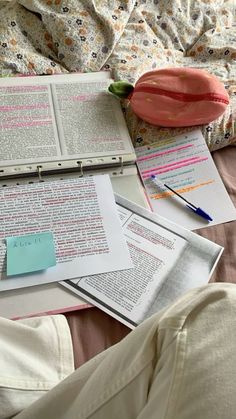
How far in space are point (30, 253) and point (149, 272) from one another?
19 centimetres

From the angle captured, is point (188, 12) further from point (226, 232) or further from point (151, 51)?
point (226, 232)

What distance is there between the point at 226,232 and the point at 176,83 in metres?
0.31

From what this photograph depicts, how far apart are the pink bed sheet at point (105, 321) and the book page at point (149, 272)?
1 cm

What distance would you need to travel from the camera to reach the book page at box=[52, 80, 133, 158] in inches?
34.6

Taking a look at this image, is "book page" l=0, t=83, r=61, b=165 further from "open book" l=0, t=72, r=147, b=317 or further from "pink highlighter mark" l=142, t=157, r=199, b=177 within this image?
"pink highlighter mark" l=142, t=157, r=199, b=177

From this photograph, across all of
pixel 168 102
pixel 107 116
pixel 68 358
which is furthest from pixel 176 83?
pixel 68 358

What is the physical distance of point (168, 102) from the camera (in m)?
0.90

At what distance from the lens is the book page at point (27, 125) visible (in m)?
0.85

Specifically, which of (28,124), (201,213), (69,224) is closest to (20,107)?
(28,124)

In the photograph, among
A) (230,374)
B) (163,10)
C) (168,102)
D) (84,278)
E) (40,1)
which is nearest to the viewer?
(230,374)

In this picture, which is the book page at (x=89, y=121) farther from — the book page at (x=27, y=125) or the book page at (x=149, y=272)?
the book page at (x=149, y=272)

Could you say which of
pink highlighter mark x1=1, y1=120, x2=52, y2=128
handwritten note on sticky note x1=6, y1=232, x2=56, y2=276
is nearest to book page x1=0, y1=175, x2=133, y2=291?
handwritten note on sticky note x1=6, y1=232, x2=56, y2=276

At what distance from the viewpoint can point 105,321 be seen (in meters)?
0.68

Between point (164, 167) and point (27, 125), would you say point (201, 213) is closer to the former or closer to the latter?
point (164, 167)
